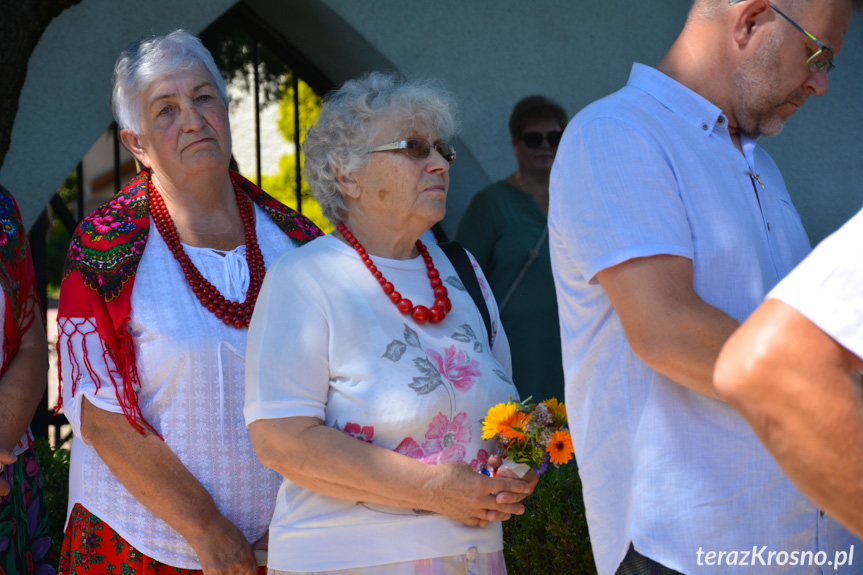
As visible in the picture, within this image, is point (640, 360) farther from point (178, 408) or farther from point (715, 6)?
point (178, 408)

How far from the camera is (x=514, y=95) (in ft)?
18.1

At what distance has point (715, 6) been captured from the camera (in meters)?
1.98

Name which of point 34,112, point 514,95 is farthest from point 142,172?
point 514,95

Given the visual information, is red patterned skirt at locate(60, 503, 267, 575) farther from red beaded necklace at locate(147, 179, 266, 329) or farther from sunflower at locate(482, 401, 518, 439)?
sunflower at locate(482, 401, 518, 439)

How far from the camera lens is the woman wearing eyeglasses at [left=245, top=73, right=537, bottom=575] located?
7.30ft

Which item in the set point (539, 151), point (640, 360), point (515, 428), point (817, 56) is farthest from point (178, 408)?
point (539, 151)

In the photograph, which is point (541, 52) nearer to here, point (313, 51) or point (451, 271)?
point (313, 51)

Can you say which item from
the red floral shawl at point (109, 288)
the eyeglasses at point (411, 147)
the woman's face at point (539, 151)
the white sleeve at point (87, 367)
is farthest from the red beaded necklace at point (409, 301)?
the woman's face at point (539, 151)

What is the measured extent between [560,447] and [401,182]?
31.3 inches

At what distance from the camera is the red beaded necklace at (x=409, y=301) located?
240cm

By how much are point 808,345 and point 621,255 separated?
2.28 feet

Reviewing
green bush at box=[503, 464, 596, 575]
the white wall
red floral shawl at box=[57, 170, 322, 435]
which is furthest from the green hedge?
the white wall

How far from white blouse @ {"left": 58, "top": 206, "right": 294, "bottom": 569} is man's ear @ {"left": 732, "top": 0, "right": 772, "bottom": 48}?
156 cm

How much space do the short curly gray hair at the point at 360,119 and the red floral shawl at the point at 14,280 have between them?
3.19ft
